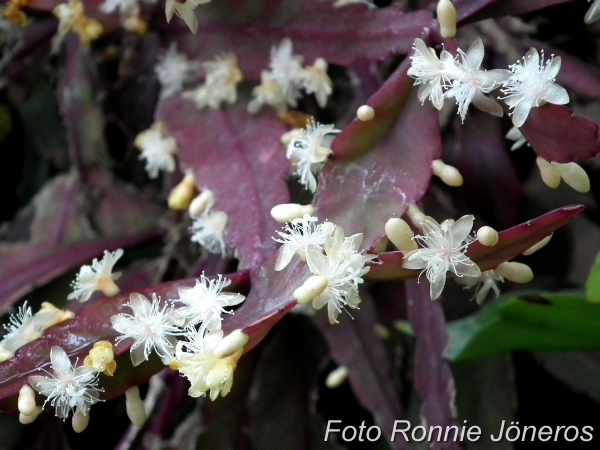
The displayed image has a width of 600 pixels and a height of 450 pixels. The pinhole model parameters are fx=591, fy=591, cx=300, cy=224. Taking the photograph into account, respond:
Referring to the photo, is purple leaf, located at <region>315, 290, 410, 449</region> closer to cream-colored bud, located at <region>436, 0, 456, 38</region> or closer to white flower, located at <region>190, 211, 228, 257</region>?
white flower, located at <region>190, 211, 228, 257</region>

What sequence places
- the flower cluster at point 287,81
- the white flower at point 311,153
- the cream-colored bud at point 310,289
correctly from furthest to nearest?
the flower cluster at point 287,81 → the white flower at point 311,153 → the cream-colored bud at point 310,289

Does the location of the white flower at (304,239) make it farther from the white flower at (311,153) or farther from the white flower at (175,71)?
the white flower at (175,71)

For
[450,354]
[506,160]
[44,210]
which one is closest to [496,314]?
[450,354]

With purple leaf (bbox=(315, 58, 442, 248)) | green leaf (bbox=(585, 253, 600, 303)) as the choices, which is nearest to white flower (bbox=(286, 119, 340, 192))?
purple leaf (bbox=(315, 58, 442, 248))

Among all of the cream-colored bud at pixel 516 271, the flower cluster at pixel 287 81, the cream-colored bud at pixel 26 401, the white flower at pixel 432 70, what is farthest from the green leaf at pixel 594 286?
the cream-colored bud at pixel 26 401

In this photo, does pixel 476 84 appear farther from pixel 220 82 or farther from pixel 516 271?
pixel 220 82

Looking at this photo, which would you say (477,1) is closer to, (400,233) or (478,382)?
(400,233)
